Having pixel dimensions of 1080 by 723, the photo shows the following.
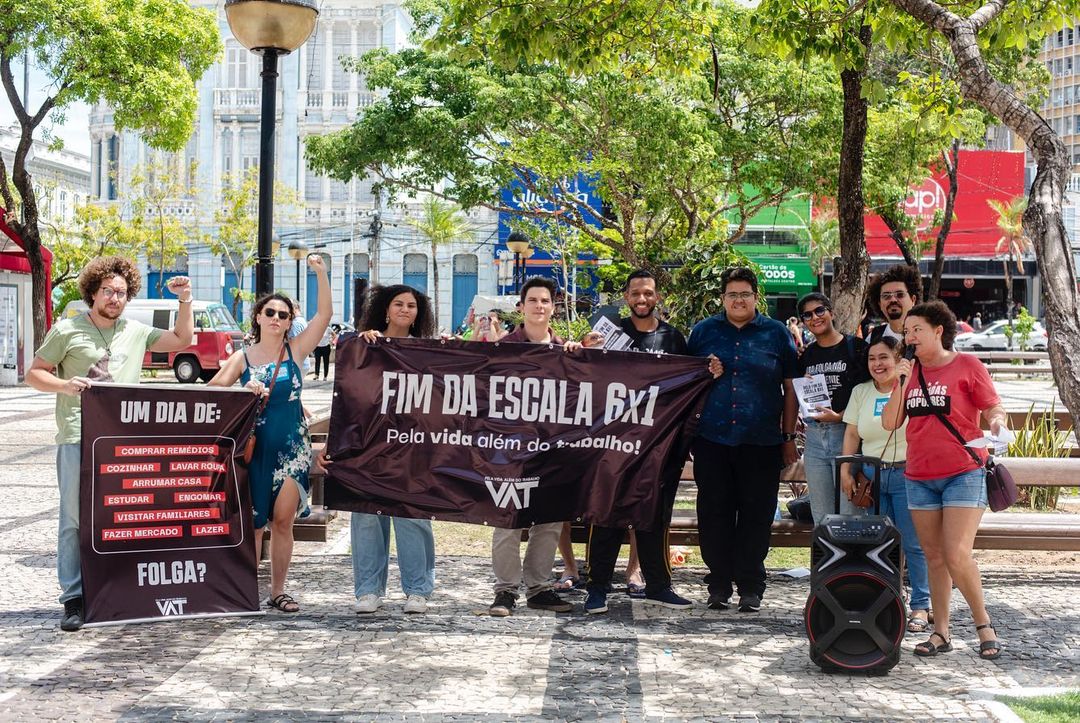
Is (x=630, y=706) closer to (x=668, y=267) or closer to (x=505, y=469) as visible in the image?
(x=505, y=469)

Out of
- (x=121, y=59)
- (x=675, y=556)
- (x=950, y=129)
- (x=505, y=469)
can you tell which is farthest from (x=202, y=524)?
(x=121, y=59)

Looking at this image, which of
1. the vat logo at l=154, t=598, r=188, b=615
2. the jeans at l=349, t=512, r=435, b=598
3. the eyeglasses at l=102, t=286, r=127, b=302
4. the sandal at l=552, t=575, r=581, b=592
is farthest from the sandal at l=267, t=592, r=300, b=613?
the eyeglasses at l=102, t=286, r=127, b=302

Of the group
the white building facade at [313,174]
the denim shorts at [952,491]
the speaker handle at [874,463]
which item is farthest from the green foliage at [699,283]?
the white building facade at [313,174]

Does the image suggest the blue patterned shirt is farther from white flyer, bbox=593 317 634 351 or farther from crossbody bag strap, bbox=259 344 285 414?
crossbody bag strap, bbox=259 344 285 414

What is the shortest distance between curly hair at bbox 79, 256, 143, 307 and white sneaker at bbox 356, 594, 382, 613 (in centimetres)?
215

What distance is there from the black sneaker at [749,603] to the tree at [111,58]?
1985 cm

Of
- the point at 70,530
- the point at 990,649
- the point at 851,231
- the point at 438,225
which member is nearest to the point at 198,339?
the point at 438,225

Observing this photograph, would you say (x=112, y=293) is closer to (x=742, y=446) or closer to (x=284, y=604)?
(x=284, y=604)

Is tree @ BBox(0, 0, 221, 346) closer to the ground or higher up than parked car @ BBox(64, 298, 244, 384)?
higher up

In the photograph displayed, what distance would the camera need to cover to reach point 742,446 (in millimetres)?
6660

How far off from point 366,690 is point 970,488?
3117 mm

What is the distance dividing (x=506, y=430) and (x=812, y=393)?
6.03 feet

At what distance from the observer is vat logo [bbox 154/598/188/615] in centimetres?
611

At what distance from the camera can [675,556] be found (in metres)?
8.05
